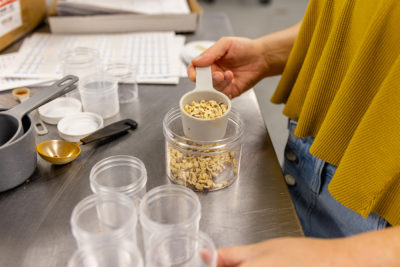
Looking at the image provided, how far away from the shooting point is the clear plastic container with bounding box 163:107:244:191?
0.71 metres

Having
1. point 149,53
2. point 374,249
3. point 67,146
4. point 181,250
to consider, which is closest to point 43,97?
point 67,146

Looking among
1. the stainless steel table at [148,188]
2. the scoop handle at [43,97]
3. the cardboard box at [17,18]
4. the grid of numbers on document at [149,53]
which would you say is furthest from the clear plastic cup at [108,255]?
the cardboard box at [17,18]

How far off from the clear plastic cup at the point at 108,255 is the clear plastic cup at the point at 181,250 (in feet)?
0.08

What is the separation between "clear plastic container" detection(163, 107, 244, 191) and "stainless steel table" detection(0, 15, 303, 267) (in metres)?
0.02

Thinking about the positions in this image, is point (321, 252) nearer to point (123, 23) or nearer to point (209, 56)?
point (209, 56)

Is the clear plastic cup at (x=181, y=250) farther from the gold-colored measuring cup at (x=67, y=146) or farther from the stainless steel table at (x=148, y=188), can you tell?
the gold-colored measuring cup at (x=67, y=146)

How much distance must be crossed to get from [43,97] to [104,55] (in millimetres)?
524

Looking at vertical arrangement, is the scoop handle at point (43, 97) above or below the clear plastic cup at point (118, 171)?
above

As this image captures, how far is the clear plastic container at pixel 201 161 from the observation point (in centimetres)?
71

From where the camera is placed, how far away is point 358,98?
67 cm

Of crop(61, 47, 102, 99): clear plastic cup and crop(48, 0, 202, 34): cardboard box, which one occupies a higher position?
crop(48, 0, 202, 34): cardboard box

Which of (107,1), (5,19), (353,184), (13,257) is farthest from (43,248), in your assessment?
(107,1)

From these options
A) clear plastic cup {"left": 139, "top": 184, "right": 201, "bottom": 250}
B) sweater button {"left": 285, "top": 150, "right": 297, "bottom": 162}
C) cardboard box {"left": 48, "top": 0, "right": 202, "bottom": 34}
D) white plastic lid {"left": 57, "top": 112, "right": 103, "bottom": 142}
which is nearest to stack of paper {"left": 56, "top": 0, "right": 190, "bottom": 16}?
cardboard box {"left": 48, "top": 0, "right": 202, "bottom": 34}

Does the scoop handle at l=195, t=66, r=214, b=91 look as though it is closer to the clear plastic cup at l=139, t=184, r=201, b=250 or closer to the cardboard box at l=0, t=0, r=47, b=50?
the clear plastic cup at l=139, t=184, r=201, b=250
